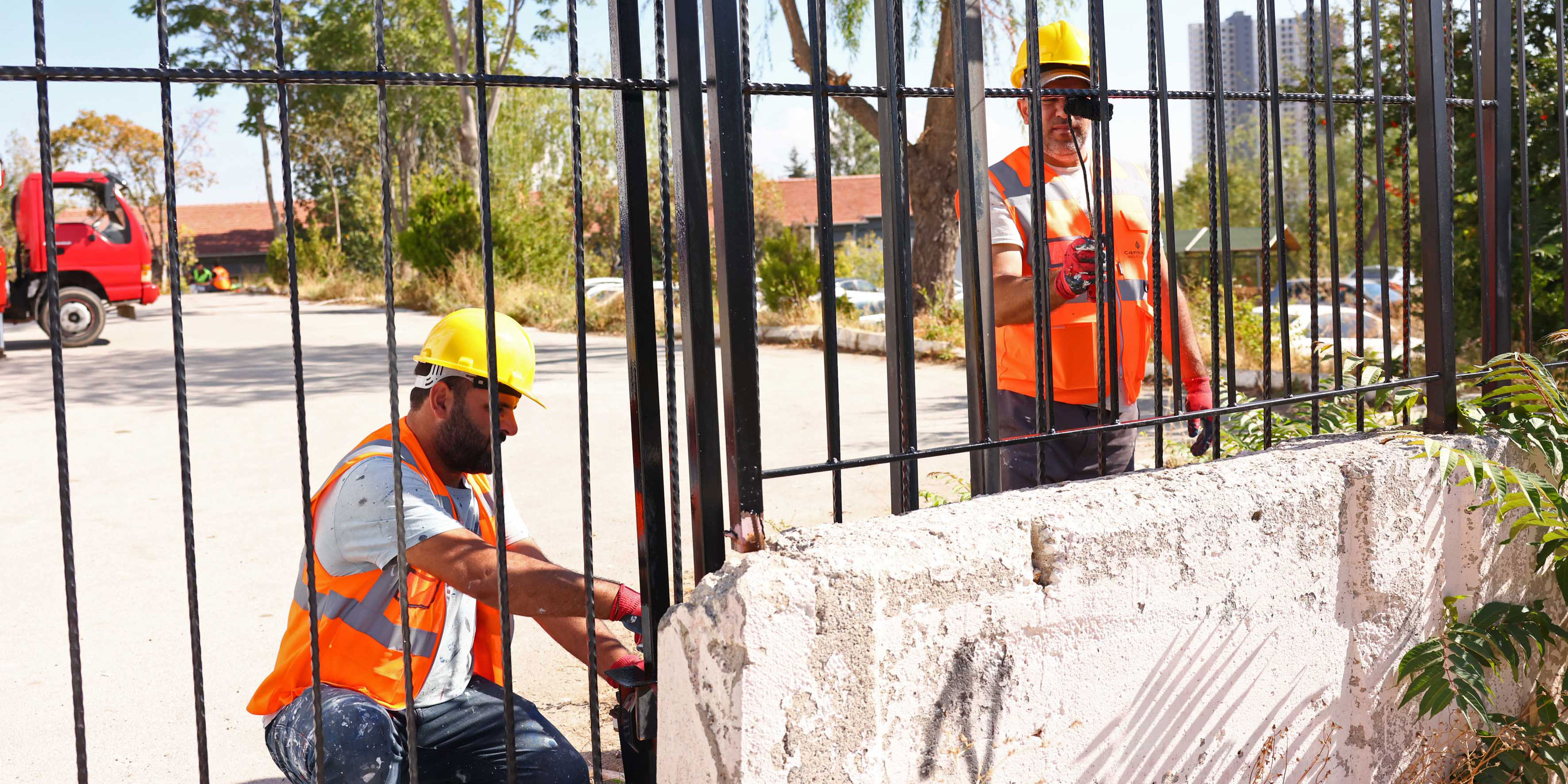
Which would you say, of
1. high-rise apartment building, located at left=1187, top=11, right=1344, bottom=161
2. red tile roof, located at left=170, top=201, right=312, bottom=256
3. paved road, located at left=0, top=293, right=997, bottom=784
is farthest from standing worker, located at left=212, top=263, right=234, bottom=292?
high-rise apartment building, located at left=1187, top=11, right=1344, bottom=161

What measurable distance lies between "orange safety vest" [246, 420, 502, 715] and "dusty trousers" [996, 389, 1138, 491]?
1628 millimetres

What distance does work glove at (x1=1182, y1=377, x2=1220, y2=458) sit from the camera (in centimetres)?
330

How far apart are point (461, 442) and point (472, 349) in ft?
0.74

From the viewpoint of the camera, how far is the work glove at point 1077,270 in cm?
280

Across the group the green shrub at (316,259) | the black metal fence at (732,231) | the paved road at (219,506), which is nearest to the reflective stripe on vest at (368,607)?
the black metal fence at (732,231)

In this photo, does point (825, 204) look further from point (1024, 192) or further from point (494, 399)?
point (1024, 192)

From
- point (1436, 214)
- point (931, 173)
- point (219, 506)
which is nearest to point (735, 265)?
point (1436, 214)

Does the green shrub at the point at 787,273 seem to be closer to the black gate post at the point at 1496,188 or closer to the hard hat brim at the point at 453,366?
the black gate post at the point at 1496,188

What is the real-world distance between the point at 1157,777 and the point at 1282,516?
62 cm

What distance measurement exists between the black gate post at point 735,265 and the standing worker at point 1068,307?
1223 mm

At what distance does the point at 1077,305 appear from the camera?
337 cm

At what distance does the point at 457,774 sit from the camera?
271cm

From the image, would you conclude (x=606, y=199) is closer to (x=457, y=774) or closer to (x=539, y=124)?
(x=539, y=124)

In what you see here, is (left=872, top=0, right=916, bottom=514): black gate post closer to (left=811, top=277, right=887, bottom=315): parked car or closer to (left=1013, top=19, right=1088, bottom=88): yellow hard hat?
(left=1013, top=19, right=1088, bottom=88): yellow hard hat
